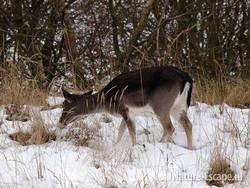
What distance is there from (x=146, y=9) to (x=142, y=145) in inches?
212

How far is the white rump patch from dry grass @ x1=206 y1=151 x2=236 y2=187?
1.33 meters

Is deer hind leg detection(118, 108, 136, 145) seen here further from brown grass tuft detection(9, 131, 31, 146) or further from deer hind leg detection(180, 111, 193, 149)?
brown grass tuft detection(9, 131, 31, 146)

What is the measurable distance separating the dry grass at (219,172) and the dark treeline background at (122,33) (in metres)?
6.32

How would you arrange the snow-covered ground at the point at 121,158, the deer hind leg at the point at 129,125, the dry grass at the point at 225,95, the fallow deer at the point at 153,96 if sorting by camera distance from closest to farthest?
the snow-covered ground at the point at 121,158, the deer hind leg at the point at 129,125, the fallow deer at the point at 153,96, the dry grass at the point at 225,95

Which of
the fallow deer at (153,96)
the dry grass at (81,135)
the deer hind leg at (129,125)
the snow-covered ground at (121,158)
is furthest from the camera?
the fallow deer at (153,96)

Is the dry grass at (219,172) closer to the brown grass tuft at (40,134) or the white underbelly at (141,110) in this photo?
the white underbelly at (141,110)

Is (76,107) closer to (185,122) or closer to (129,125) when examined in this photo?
(129,125)

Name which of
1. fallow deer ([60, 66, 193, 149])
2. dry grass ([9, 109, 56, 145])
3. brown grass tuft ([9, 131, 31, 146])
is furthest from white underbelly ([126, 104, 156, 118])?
brown grass tuft ([9, 131, 31, 146])

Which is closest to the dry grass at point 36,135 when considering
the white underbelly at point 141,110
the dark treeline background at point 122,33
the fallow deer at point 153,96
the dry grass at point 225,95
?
the fallow deer at point 153,96

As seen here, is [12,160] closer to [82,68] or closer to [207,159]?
[207,159]

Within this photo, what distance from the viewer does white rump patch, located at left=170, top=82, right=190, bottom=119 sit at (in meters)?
6.04

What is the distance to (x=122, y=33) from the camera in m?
12.2

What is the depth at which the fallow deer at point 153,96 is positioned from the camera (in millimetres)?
6004

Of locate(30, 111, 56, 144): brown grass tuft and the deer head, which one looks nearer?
locate(30, 111, 56, 144): brown grass tuft
